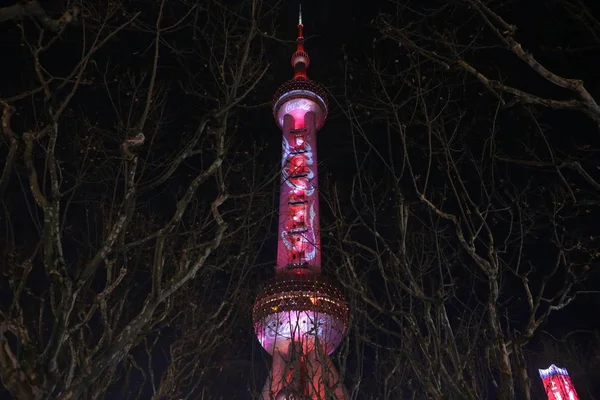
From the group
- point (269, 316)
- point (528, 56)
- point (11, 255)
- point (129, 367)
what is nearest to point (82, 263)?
point (129, 367)

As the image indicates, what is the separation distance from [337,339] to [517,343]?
22.4 m

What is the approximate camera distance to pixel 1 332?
5.18 meters

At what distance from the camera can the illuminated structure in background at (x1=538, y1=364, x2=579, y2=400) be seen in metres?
15.8

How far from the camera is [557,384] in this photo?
630 inches

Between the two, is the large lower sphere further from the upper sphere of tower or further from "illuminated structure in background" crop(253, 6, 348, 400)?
the upper sphere of tower

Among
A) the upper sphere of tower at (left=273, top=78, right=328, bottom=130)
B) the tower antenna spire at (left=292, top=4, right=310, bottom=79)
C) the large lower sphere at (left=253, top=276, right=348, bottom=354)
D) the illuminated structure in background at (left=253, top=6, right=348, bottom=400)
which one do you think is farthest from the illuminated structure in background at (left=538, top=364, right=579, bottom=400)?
the tower antenna spire at (left=292, top=4, right=310, bottom=79)

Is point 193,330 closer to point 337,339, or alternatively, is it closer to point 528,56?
point 528,56

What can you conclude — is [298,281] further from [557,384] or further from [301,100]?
[301,100]

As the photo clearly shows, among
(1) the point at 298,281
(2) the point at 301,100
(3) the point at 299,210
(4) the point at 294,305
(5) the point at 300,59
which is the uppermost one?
(5) the point at 300,59

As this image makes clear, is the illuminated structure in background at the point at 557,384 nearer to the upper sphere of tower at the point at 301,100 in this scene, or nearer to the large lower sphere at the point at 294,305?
the large lower sphere at the point at 294,305

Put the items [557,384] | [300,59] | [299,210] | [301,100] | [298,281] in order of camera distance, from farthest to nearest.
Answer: [300,59], [301,100], [299,210], [298,281], [557,384]

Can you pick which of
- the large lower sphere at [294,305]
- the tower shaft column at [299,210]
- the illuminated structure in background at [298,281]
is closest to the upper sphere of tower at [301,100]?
the illuminated structure in background at [298,281]

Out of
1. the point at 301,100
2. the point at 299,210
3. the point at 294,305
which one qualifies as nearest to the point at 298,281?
the point at 294,305

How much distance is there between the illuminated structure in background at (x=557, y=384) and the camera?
15828 millimetres
